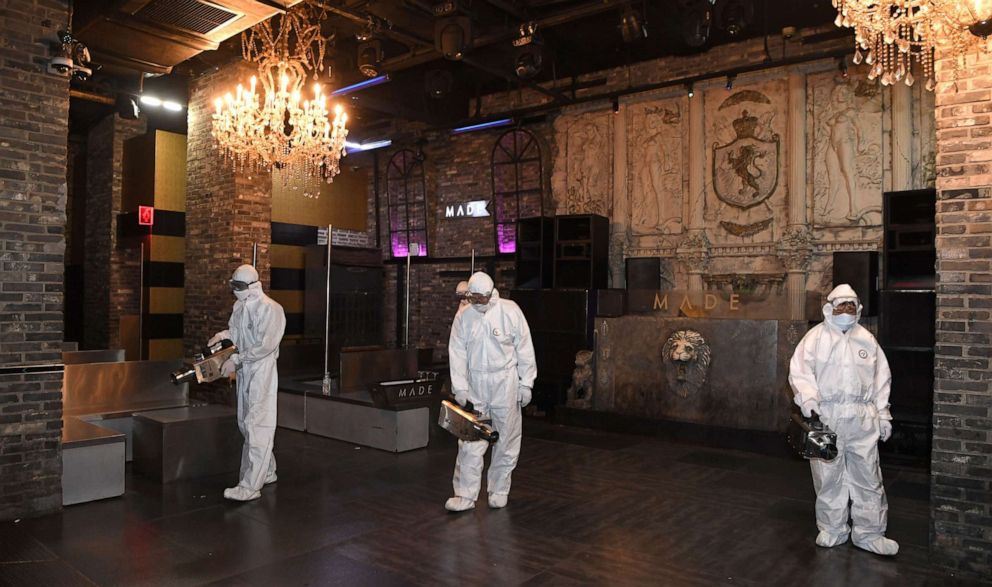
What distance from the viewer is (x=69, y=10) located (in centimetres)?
490

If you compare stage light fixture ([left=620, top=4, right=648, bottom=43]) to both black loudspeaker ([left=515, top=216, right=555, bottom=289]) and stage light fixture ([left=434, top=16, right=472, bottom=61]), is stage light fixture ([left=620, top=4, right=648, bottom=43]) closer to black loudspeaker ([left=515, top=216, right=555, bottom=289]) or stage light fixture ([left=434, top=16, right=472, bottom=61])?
stage light fixture ([left=434, top=16, right=472, bottom=61])

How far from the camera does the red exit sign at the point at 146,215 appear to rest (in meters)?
10.4

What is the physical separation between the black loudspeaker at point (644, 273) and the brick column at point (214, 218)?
5137 mm

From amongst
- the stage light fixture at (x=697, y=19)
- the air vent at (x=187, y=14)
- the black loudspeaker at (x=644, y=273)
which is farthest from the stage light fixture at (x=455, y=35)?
the black loudspeaker at (x=644, y=273)

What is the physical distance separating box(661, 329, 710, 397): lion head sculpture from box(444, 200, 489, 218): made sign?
480 centimetres

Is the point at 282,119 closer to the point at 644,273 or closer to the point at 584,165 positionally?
the point at 584,165

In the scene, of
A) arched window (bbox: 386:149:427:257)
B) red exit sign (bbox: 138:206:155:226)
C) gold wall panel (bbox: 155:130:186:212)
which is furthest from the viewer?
arched window (bbox: 386:149:427:257)

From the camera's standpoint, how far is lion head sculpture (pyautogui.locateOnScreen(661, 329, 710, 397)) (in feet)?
25.0

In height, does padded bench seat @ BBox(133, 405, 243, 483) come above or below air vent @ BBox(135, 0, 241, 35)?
below

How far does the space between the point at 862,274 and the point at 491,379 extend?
5099mm

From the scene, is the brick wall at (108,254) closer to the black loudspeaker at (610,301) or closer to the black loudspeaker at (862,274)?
the black loudspeaker at (610,301)

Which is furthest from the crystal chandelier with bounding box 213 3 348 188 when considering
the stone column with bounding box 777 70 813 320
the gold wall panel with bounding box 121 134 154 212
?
the stone column with bounding box 777 70 813 320

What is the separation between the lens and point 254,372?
5301mm

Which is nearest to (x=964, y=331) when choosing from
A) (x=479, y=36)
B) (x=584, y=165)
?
(x=479, y=36)
